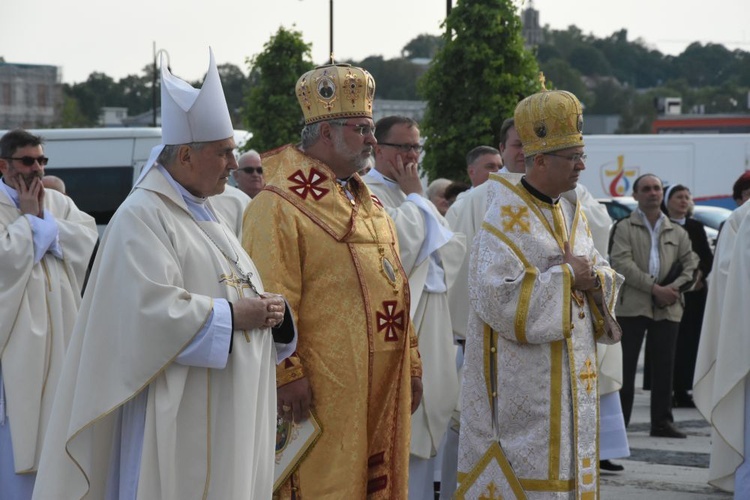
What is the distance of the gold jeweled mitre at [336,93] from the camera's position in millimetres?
5457

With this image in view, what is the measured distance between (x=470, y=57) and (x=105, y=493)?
41.6 ft

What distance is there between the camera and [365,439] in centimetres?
534

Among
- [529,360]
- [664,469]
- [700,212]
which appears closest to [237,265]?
[529,360]

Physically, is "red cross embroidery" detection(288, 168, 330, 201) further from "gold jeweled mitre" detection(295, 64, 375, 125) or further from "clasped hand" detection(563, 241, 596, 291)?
"clasped hand" detection(563, 241, 596, 291)

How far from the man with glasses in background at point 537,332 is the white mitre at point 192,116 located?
161 cm

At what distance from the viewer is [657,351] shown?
34.6ft

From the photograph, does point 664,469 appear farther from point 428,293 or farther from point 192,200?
point 192,200

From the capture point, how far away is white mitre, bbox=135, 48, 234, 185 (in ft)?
15.0

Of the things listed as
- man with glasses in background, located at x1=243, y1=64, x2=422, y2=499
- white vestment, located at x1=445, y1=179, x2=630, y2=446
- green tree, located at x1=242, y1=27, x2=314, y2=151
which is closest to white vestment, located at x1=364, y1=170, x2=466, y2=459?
white vestment, located at x1=445, y1=179, x2=630, y2=446

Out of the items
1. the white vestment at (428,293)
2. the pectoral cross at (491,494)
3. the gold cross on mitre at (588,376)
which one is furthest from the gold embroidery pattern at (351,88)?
the pectoral cross at (491,494)

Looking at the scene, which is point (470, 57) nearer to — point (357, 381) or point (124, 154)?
point (124, 154)

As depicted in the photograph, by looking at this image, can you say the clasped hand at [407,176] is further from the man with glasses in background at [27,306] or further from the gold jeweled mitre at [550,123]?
the man with glasses in background at [27,306]

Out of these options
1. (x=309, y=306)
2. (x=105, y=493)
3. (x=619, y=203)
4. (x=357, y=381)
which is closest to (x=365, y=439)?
(x=357, y=381)

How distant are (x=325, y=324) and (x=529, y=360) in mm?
1025
